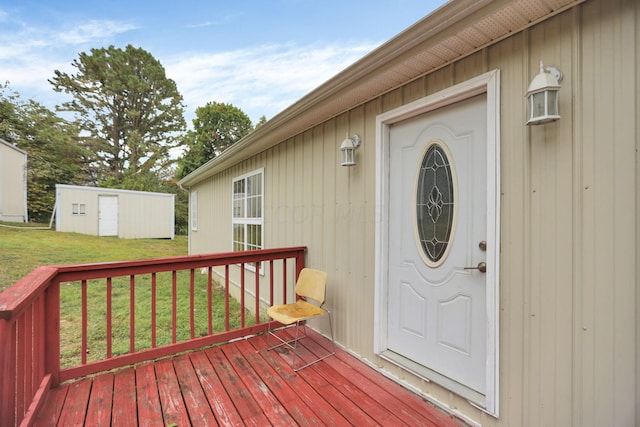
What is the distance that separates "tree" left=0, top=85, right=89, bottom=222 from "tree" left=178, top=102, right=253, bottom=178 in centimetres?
595

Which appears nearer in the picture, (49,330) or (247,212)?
(49,330)

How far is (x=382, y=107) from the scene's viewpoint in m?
2.45

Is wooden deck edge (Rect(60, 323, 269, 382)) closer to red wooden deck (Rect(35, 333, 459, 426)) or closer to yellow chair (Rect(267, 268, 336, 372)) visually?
red wooden deck (Rect(35, 333, 459, 426))

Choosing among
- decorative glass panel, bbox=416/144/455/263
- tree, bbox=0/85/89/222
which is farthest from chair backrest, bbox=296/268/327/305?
tree, bbox=0/85/89/222

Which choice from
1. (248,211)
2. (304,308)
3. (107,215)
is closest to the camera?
(304,308)

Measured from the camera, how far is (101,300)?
5562 millimetres

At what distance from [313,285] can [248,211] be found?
110 inches

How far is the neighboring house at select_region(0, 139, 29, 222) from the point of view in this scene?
1176 centimetres

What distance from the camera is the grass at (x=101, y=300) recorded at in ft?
13.0

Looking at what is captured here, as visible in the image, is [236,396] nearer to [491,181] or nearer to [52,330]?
[52,330]

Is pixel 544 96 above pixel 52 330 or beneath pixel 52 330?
above

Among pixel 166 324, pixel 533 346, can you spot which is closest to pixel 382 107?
pixel 533 346

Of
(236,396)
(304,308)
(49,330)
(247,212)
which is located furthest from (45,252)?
(236,396)

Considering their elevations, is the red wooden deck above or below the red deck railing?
below
